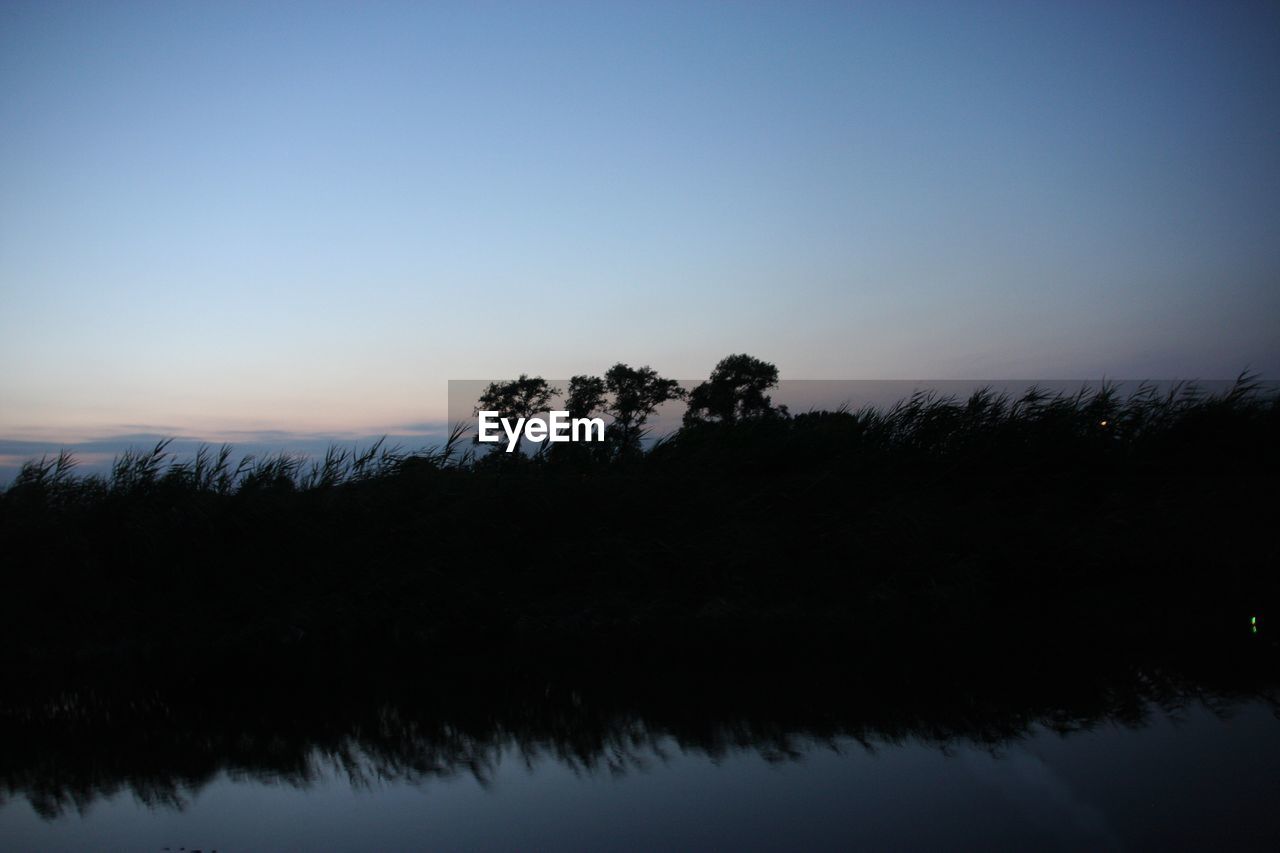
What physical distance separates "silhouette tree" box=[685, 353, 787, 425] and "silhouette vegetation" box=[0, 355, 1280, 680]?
1161 cm

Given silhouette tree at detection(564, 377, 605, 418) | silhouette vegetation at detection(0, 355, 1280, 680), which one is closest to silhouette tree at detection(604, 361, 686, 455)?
silhouette tree at detection(564, 377, 605, 418)

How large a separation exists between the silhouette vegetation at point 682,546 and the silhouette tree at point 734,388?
11.6m

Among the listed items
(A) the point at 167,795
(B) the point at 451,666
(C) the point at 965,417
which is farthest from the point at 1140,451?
(A) the point at 167,795

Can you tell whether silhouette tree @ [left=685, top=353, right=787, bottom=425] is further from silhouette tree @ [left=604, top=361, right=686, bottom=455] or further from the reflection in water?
the reflection in water

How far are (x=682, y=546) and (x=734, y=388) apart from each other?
1449 centimetres

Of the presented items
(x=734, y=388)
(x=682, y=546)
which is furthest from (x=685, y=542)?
(x=734, y=388)

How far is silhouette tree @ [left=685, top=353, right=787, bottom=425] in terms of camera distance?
24.6m

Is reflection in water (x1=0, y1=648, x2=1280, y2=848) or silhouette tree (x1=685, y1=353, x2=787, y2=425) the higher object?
silhouette tree (x1=685, y1=353, x2=787, y2=425)

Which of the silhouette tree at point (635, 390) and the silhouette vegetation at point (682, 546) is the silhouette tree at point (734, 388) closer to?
the silhouette tree at point (635, 390)

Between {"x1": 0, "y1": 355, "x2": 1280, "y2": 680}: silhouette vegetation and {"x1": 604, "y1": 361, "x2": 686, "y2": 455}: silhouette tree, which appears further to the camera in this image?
{"x1": 604, "y1": 361, "x2": 686, "y2": 455}: silhouette tree

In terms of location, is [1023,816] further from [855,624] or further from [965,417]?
[965,417]

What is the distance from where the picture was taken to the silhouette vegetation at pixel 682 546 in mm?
9180

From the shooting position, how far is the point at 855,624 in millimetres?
9688

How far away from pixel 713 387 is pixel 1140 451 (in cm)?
1383
